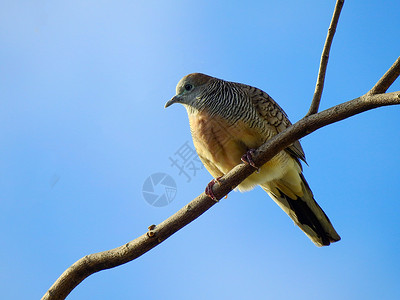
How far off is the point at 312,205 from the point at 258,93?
1.30 m

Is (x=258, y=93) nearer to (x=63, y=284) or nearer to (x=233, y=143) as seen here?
(x=233, y=143)

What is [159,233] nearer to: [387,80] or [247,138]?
[247,138]

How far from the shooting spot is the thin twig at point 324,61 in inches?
133

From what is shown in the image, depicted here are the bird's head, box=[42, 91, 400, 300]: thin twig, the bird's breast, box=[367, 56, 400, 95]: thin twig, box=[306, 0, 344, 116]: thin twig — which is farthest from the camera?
the bird's head

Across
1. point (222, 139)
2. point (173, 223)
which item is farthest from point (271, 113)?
point (173, 223)

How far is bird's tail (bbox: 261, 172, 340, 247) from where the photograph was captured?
4633 mm

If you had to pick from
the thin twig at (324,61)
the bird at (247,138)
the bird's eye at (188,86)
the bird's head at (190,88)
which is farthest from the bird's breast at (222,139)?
the thin twig at (324,61)

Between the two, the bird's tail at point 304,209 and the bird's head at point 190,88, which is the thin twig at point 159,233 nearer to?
the bird's tail at point 304,209

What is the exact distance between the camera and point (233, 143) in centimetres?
433

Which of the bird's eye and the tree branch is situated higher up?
the bird's eye

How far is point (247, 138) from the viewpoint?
434 centimetres

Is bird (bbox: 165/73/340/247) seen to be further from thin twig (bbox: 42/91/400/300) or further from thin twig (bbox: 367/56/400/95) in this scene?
thin twig (bbox: 367/56/400/95)

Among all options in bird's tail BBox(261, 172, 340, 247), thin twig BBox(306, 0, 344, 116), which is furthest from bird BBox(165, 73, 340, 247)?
thin twig BBox(306, 0, 344, 116)

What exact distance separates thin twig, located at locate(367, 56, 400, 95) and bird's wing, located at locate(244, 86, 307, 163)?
1.51 meters
